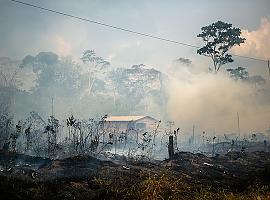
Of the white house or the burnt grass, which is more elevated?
the white house

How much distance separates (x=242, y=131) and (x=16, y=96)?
37461 millimetres

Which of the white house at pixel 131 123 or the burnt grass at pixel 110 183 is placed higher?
the white house at pixel 131 123

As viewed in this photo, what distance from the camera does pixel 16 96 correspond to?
49.1 m

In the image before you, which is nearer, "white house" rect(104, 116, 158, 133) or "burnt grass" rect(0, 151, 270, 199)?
"burnt grass" rect(0, 151, 270, 199)

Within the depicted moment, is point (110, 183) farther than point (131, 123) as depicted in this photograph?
No

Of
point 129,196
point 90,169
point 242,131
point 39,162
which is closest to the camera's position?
point 129,196

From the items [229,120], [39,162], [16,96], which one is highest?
[16,96]

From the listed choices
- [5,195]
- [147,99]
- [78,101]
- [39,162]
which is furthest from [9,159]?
[147,99]

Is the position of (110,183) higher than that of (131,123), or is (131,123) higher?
(131,123)

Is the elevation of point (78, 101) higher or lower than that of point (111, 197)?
higher

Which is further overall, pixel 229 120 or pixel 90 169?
pixel 229 120

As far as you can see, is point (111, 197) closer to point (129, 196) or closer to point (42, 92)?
point (129, 196)

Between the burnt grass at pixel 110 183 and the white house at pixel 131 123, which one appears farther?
the white house at pixel 131 123

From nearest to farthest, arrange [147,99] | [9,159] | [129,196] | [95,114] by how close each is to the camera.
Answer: [129,196]
[9,159]
[95,114]
[147,99]
